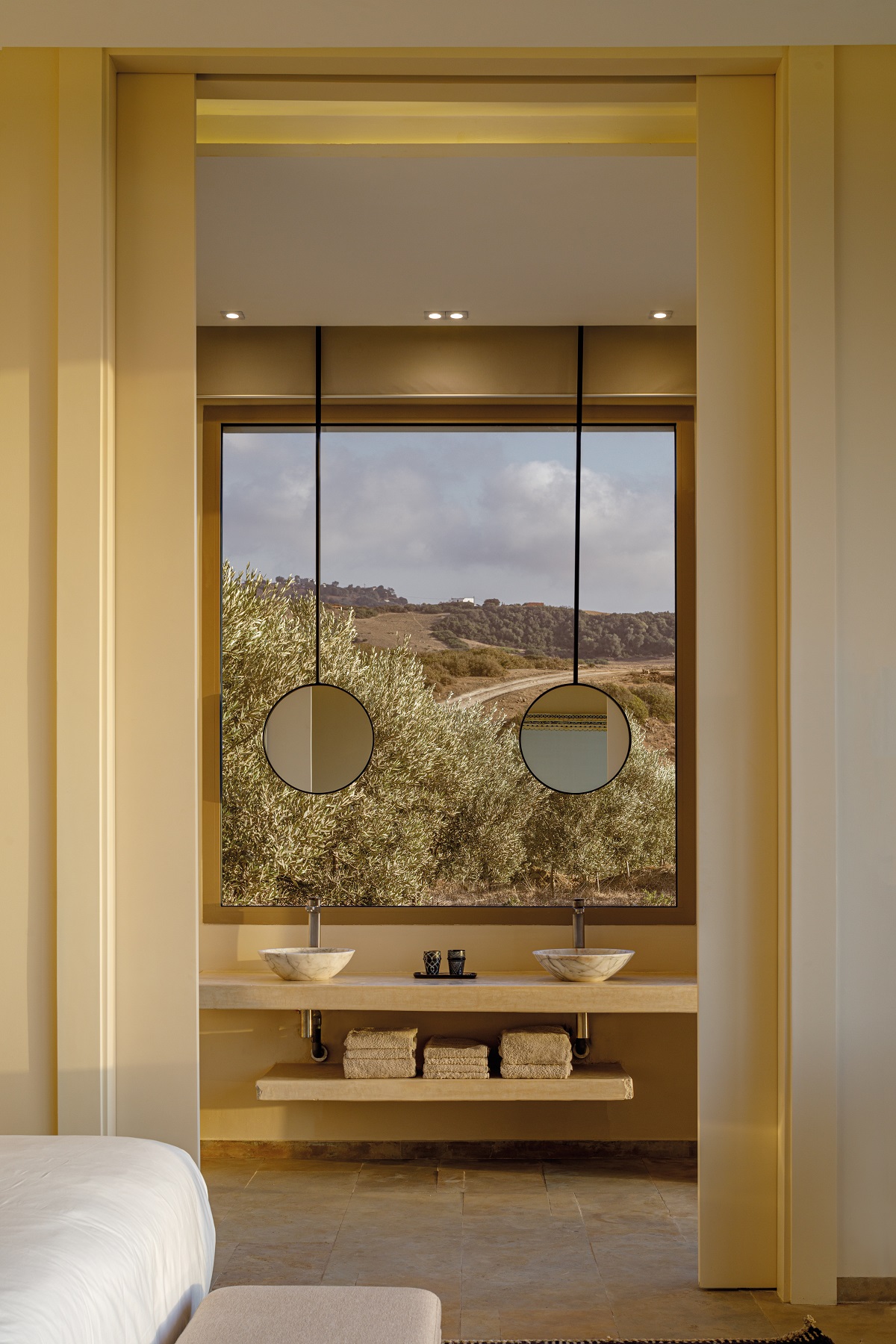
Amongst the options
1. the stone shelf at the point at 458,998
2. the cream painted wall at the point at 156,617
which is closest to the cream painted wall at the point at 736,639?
the stone shelf at the point at 458,998

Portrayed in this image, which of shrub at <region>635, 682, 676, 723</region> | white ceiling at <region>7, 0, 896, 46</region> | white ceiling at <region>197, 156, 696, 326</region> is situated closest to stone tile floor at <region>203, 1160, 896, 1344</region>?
shrub at <region>635, 682, 676, 723</region>

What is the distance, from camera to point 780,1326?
2828mm

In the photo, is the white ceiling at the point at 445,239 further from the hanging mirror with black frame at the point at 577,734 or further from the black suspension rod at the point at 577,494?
the hanging mirror with black frame at the point at 577,734

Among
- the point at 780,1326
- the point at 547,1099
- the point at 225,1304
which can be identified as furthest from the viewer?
the point at 547,1099

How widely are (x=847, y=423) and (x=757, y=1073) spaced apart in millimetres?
1730

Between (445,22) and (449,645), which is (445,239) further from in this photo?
(449,645)

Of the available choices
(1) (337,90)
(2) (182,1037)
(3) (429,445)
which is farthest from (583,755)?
(1) (337,90)

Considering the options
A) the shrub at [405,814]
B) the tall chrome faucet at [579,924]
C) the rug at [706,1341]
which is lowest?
the rug at [706,1341]

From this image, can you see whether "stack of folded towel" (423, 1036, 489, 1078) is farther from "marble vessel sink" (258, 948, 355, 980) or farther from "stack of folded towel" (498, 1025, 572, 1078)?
"marble vessel sink" (258, 948, 355, 980)

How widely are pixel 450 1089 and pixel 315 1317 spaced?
2.37m

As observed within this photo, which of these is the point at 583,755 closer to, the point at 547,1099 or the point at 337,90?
the point at 547,1099

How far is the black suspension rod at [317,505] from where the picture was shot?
4.68 metres

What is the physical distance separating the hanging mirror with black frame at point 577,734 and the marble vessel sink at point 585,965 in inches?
27.3

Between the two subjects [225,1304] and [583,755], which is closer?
[225,1304]
